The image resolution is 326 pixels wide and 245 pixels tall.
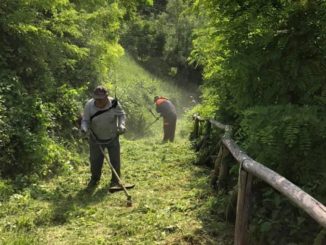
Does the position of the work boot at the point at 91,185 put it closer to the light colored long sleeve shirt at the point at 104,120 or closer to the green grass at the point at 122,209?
the green grass at the point at 122,209

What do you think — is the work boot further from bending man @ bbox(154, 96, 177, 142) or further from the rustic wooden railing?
bending man @ bbox(154, 96, 177, 142)

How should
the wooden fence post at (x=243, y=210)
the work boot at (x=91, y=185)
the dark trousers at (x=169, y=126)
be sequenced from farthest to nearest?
the dark trousers at (x=169, y=126), the work boot at (x=91, y=185), the wooden fence post at (x=243, y=210)

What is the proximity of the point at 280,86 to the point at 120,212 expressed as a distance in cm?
303

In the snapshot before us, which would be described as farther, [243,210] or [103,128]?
[103,128]

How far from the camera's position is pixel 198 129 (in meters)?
14.0

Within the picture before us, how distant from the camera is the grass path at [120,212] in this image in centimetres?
598

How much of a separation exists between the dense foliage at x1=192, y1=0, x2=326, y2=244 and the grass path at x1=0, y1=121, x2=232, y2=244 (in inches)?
44.8

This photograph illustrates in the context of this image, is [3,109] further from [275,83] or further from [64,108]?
[275,83]

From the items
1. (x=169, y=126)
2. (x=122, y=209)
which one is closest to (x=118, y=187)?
(x=122, y=209)

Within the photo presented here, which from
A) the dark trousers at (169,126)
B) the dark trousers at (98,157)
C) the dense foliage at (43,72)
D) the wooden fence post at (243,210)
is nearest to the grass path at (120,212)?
the dark trousers at (98,157)

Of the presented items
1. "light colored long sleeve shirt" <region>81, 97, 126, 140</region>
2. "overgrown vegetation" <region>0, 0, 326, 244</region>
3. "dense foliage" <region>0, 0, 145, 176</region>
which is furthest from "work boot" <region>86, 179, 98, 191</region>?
"dense foliage" <region>0, 0, 145, 176</region>

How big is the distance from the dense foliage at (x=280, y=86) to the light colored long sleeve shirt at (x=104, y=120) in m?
3.14

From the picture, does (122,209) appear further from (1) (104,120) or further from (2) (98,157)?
(1) (104,120)

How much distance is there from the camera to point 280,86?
5.66 m
